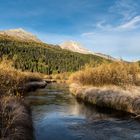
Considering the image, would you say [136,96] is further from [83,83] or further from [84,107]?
[83,83]

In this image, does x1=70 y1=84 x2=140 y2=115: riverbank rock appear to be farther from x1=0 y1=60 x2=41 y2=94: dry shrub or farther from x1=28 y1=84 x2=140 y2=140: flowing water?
x1=0 y1=60 x2=41 y2=94: dry shrub

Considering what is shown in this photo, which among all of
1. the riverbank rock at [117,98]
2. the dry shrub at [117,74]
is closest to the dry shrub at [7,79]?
the riverbank rock at [117,98]

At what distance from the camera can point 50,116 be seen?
82.6 ft

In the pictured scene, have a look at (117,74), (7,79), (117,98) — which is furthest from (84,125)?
(117,74)

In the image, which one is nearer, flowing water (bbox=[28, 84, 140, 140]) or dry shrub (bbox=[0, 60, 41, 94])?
flowing water (bbox=[28, 84, 140, 140])

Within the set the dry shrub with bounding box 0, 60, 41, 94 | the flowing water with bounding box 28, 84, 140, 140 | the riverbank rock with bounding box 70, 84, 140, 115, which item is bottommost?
the flowing water with bounding box 28, 84, 140, 140

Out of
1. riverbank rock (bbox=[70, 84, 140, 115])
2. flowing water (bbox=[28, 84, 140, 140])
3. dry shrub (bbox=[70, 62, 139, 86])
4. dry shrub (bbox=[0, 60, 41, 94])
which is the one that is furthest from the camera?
dry shrub (bbox=[70, 62, 139, 86])

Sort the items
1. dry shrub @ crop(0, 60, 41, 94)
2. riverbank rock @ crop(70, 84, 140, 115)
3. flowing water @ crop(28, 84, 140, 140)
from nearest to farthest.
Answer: flowing water @ crop(28, 84, 140, 140), dry shrub @ crop(0, 60, 41, 94), riverbank rock @ crop(70, 84, 140, 115)

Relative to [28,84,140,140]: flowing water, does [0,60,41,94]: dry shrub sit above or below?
above

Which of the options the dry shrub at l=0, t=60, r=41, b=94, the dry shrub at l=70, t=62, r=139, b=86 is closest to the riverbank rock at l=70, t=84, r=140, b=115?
the dry shrub at l=70, t=62, r=139, b=86

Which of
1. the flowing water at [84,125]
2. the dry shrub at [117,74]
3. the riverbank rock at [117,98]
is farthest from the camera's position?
the dry shrub at [117,74]

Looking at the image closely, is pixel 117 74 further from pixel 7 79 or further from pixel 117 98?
pixel 7 79

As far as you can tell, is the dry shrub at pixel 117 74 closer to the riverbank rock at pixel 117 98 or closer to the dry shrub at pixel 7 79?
the riverbank rock at pixel 117 98

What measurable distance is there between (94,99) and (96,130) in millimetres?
13312
